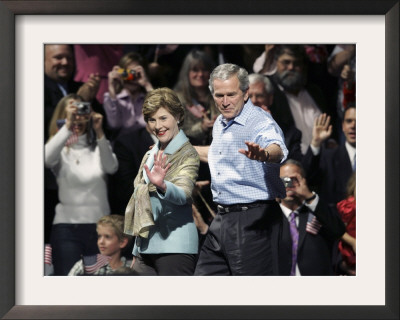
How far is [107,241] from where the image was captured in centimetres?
446

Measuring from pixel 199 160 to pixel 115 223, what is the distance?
573mm

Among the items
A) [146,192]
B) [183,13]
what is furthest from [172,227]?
[183,13]

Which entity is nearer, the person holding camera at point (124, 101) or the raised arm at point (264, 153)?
the raised arm at point (264, 153)

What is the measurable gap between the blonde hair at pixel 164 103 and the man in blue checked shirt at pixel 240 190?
0.68 feet

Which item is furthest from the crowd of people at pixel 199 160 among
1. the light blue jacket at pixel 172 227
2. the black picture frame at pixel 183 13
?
the black picture frame at pixel 183 13

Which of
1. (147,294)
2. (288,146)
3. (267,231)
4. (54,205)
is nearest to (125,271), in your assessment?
(147,294)

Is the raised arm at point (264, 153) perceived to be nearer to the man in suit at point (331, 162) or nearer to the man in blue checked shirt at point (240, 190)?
the man in blue checked shirt at point (240, 190)

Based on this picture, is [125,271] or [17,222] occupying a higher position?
[17,222]

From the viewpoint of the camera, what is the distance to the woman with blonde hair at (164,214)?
4414 millimetres

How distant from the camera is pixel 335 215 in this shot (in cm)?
443

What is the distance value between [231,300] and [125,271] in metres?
0.60

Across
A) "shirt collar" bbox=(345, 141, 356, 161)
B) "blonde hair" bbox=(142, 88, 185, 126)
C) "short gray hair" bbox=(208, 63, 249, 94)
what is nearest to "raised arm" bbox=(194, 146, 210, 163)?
"blonde hair" bbox=(142, 88, 185, 126)

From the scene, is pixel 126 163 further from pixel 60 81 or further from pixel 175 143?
pixel 60 81

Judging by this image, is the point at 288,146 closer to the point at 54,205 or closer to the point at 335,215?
the point at 335,215
